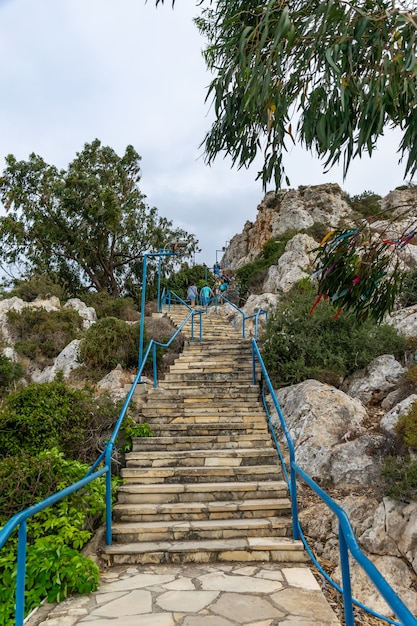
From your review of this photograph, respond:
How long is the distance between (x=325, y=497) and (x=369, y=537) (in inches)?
114

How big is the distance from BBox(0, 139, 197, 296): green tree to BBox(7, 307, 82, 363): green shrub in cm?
685

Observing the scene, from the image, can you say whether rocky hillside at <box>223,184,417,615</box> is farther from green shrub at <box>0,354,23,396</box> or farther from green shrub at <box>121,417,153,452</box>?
green shrub at <box>0,354,23,396</box>

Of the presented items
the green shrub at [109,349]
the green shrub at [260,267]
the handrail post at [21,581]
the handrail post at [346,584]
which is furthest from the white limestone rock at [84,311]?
the handrail post at [346,584]

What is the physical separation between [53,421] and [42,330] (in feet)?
Result: 31.3

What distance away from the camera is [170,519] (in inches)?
207

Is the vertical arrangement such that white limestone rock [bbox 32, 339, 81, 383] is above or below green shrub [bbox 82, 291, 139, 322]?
below

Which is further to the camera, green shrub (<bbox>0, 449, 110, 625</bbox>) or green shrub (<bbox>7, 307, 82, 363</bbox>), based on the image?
green shrub (<bbox>7, 307, 82, 363</bbox>)

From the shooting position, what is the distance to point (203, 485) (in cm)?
581

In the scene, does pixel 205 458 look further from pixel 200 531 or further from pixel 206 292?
pixel 206 292

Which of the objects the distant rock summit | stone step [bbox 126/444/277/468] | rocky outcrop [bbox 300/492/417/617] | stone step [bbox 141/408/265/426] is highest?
the distant rock summit

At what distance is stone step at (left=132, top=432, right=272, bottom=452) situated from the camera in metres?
6.95

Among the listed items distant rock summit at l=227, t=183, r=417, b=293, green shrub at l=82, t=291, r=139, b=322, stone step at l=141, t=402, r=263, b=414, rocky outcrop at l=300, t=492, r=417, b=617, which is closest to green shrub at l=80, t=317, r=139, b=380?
stone step at l=141, t=402, r=263, b=414

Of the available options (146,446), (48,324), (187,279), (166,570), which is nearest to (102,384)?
(146,446)

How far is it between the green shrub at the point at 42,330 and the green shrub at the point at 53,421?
7.43 meters
